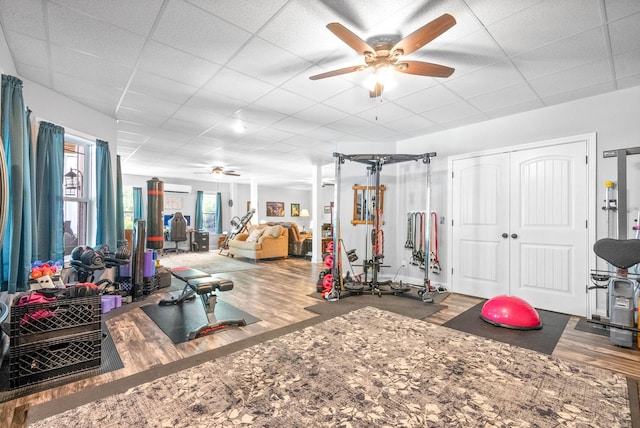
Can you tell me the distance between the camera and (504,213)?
417cm

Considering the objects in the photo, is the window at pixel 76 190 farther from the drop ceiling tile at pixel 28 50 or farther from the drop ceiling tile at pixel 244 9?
the drop ceiling tile at pixel 244 9

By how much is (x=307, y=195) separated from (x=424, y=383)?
523 inches

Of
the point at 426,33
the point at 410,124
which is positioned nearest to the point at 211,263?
the point at 410,124

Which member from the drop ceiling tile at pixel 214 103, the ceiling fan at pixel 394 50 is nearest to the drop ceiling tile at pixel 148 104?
the drop ceiling tile at pixel 214 103

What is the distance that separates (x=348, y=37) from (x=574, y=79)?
2.70 meters

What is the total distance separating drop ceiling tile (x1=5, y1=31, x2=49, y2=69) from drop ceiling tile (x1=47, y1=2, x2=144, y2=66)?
0.17 m

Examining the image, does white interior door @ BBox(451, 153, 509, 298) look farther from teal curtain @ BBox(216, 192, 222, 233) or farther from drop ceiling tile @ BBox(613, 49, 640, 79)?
teal curtain @ BBox(216, 192, 222, 233)

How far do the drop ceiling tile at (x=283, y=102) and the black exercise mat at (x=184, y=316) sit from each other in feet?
8.74

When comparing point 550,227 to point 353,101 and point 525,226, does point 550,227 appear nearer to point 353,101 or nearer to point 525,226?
point 525,226

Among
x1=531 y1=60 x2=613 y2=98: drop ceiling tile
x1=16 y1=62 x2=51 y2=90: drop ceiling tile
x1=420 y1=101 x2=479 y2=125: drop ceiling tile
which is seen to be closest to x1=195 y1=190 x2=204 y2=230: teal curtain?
x1=16 y1=62 x2=51 y2=90: drop ceiling tile

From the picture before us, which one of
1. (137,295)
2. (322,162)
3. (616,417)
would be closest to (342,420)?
(616,417)

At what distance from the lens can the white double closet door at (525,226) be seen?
141 inches

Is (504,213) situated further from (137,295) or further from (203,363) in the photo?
(137,295)

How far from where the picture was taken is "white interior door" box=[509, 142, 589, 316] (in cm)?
356
